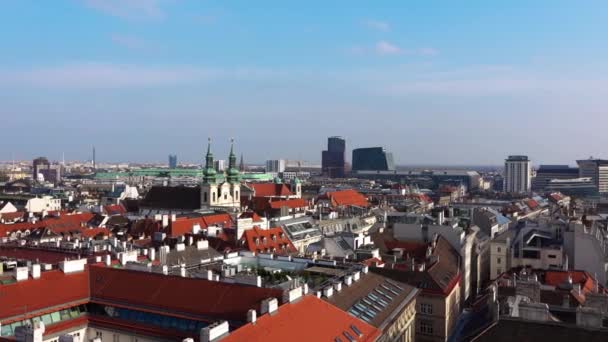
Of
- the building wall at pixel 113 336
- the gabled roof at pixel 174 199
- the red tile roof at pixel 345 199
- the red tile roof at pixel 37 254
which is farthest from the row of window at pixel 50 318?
the red tile roof at pixel 345 199

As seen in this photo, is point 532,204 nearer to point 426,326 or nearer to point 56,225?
point 426,326

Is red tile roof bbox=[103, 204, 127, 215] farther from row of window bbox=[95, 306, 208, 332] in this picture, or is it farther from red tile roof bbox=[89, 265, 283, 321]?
row of window bbox=[95, 306, 208, 332]

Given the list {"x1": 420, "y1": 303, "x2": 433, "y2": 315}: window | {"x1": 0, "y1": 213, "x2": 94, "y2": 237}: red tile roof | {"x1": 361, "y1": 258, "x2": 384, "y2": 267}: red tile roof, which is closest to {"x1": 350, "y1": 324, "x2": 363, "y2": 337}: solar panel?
{"x1": 361, "y1": 258, "x2": 384, "y2": 267}: red tile roof

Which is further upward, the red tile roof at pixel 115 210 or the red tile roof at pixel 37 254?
the red tile roof at pixel 37 254

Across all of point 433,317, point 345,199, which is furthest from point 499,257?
point 345,199

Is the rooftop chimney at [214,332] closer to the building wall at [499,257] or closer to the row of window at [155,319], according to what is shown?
the row of window at [155,319]

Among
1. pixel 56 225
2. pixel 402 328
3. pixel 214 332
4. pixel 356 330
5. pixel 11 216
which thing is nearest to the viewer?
pixel 214 332

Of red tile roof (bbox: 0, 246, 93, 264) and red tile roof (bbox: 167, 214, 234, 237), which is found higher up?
red tile roof (bbox: 0, 246, 93, 264)
